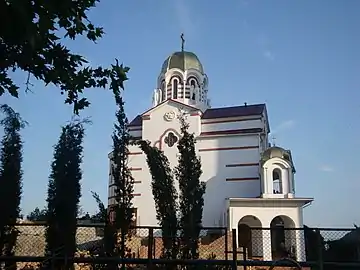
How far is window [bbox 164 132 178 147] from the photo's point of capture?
29.6 m

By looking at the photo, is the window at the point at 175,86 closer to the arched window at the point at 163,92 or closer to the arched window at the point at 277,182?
the arched window at the point at 163,92

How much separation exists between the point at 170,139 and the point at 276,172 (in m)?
8.01

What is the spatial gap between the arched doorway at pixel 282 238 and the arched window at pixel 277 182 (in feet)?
5.30

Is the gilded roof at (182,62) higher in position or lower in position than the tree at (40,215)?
higher

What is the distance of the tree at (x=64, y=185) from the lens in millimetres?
12758

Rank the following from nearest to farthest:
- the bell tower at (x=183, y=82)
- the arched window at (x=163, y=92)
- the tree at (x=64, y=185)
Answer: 1. the tree at (x=64, y=185)
2. the bell tower at (x=183, y=82)
3. the arched window at (x=163, y=92)

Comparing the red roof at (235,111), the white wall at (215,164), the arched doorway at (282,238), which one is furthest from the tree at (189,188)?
the red roof at (235,111)

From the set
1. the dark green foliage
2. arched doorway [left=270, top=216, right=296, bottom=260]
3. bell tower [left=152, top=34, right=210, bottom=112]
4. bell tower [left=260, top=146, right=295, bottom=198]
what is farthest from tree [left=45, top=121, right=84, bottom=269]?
bell tower [left=152, top=34, right=210, bottom=112]

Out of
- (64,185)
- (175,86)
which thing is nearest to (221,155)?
(175,86)

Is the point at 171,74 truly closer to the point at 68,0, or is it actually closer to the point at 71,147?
the point at 71,147

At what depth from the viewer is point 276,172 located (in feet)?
83.7

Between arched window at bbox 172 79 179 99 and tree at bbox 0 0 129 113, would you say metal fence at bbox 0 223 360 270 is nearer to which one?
tree at bbox 0 0 129 113

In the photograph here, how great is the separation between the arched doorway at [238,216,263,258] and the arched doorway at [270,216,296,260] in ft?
1.73

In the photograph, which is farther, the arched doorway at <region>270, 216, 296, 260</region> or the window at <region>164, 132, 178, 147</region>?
the window at <region>164, 132, 178, 147</region>
